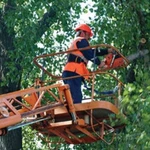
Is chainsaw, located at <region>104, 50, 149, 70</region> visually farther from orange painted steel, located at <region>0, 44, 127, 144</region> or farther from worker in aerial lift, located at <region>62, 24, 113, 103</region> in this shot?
orange painted steel, located at <region>0, 44, 127, 144</region>

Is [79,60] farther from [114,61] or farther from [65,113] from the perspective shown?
[65,113]

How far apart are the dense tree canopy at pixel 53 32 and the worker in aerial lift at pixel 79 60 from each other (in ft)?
3.98

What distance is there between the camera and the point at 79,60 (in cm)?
1107

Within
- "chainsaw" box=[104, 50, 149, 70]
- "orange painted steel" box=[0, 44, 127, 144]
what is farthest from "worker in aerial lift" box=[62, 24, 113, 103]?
"orange painted steel" box=[0, 44, 127, 144]

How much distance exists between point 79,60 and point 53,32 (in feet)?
14.5

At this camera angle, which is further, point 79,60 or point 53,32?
point 53,32

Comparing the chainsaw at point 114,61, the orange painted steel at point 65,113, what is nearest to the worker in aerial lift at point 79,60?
the chainsaw at point 114,61

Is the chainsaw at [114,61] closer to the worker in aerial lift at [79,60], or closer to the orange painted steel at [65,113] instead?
the worker in aerial lift at [79,60]

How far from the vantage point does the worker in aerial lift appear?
1098cm

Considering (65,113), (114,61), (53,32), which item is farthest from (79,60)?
(53,32)

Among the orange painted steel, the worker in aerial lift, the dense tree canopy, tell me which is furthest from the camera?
the dense tree canopy

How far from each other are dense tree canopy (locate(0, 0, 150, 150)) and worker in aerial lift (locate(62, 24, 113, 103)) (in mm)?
1214

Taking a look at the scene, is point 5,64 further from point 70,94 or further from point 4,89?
point 70,94

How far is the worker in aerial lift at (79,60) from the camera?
11.0m
